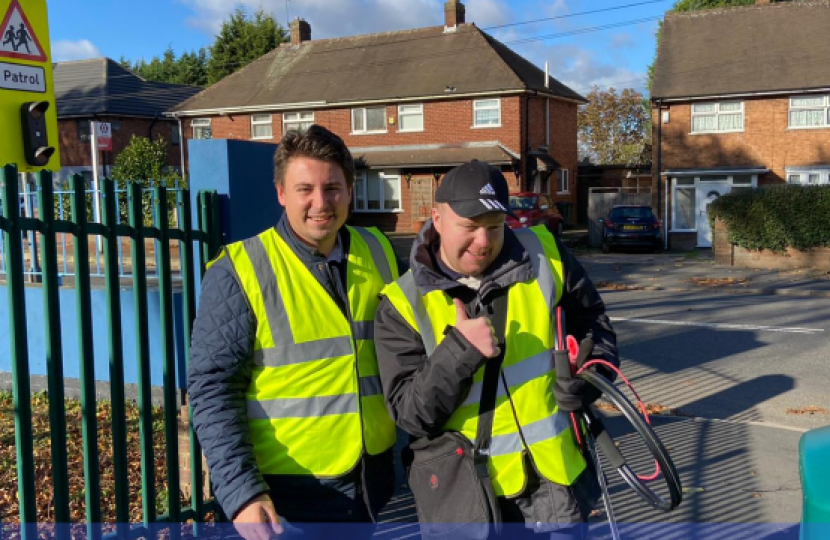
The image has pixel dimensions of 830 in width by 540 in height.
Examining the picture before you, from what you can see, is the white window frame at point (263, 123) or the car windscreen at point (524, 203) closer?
the car windscreen at point (524, 203)

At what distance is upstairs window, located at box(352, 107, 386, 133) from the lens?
33.2 metres

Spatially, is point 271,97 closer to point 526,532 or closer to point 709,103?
point 709,103

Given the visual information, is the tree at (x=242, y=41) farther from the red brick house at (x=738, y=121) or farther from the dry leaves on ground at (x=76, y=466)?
the dry leaves on ground at (x=76, y=466)

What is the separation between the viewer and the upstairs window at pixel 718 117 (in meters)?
26.8

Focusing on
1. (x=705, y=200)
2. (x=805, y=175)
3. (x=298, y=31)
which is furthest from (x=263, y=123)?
(x=805, y=175)

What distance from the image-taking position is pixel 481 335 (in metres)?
2.29

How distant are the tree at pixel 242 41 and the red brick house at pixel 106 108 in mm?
9926

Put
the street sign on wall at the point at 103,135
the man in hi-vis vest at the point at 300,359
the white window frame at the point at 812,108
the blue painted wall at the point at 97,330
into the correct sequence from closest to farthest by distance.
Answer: the man in hi-vis vest at the point at 300,359 → the blue painted wall at the point at 97,330 → the street sign on wall at the point at 103,135 → the white window frame at the point at 812,108

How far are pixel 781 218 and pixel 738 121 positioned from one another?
896 centimetres

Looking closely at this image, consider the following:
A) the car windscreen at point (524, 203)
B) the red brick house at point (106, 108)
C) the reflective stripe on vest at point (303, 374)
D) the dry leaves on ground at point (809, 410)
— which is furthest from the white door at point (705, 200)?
the red brick house at point (106, 108)

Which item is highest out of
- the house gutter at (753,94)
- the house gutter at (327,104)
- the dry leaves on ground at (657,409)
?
the house gutter at (327,104)

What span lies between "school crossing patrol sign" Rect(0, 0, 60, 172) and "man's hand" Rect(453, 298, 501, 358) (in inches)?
138

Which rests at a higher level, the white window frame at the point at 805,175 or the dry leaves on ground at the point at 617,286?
the white window frame at the point at 805,175

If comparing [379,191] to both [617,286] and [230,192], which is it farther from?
[230,192]
